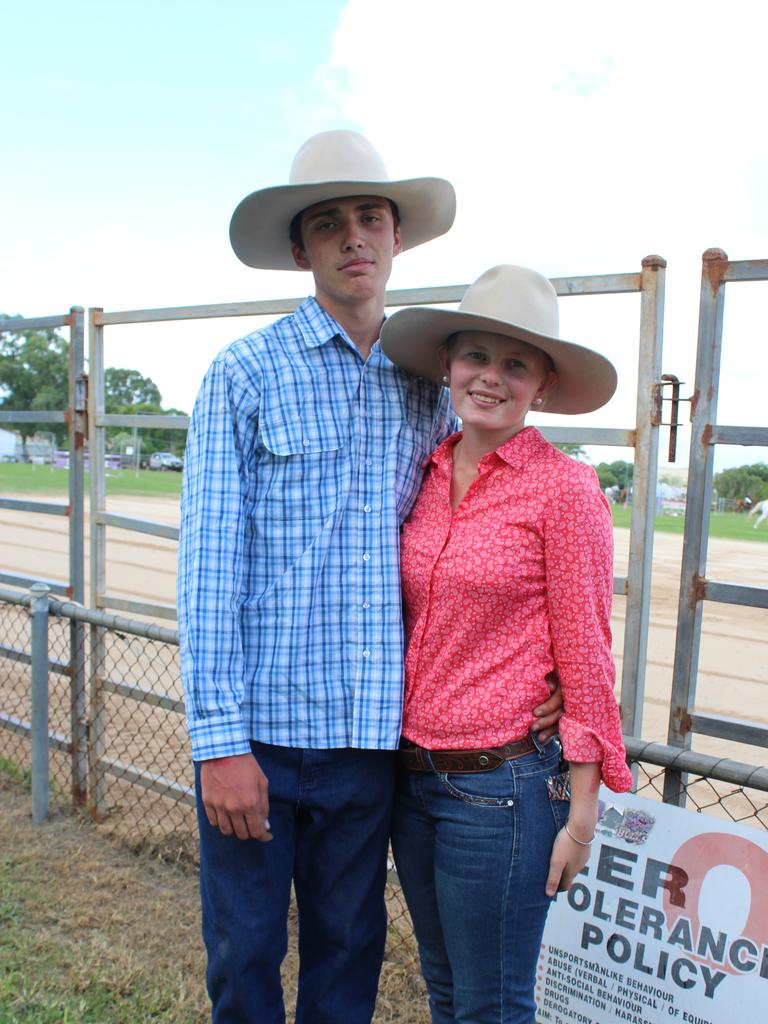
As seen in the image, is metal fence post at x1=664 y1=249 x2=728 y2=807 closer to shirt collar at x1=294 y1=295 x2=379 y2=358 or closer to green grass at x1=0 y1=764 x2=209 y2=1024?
shirt collar at x1=294 y1=295 x2=379 y2=358

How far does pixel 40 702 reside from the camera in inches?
157

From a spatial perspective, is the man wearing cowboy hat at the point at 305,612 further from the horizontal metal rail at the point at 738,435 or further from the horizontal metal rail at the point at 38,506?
the horizontal metal rail at the point at 38,506

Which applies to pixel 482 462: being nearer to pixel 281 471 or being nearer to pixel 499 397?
pixel 499 397

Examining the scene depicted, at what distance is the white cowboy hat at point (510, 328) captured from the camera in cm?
182

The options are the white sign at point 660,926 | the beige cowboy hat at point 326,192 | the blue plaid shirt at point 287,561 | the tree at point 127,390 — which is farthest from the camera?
the tree at point 127,390

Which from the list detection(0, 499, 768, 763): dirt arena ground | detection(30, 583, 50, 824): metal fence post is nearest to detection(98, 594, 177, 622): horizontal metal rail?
detection(30, 583, 50, 824): metal fence post

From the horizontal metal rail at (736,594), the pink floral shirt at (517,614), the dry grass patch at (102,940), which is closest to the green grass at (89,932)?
the dry grass patch at (102,940)

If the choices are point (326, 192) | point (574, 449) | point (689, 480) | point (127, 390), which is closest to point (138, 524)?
point (574, 449)

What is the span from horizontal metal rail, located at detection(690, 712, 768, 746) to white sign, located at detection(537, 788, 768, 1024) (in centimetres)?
23

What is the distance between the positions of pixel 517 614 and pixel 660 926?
1028mm

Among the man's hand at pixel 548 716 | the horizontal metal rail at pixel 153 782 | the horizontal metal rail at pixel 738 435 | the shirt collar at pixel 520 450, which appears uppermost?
the horizontal metal rail at pixel 738 435

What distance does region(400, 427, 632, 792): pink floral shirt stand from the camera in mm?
1702

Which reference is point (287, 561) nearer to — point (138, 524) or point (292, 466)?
point (292, 466)

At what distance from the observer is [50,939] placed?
3109 millimetres
